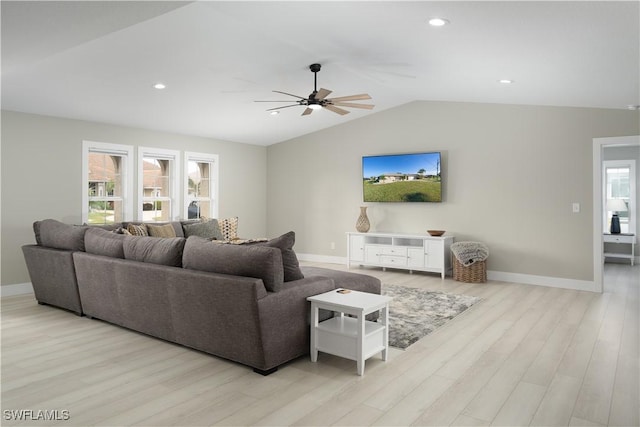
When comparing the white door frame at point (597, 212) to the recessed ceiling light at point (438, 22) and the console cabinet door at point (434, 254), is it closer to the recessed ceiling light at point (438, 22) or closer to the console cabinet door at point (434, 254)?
the console cabinet door at point (434, 254)

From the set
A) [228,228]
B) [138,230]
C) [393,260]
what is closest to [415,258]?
[393,260]

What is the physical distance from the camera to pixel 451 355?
11.4 ft

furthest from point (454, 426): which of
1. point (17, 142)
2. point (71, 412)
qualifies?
point (17, 142)

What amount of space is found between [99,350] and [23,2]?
2519 mm

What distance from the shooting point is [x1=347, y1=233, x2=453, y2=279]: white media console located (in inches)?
268

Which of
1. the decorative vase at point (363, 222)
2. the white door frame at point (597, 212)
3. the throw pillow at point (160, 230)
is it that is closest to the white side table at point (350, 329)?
the throw pillow at point (160, 230)

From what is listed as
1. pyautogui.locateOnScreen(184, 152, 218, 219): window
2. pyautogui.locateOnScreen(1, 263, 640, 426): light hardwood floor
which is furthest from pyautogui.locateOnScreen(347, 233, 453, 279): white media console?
pyautogui.locateOnScreen(184, 152, 218, 219): window

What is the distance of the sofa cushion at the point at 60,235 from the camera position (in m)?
4.67

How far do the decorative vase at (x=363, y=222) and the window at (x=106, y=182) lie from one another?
3.71 meters

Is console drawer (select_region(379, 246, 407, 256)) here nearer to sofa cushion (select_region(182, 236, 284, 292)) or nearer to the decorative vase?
the decorative vase

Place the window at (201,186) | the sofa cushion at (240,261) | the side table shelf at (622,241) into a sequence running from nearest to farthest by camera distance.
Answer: the sofa cushion at (240,261)
the window at (201,186)
the side table shelf at (622,241)

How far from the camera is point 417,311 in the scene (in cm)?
475

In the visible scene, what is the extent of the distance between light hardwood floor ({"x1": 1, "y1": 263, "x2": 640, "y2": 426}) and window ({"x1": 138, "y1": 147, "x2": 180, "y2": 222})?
2.98m

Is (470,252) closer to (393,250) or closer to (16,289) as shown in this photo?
(393,250)
